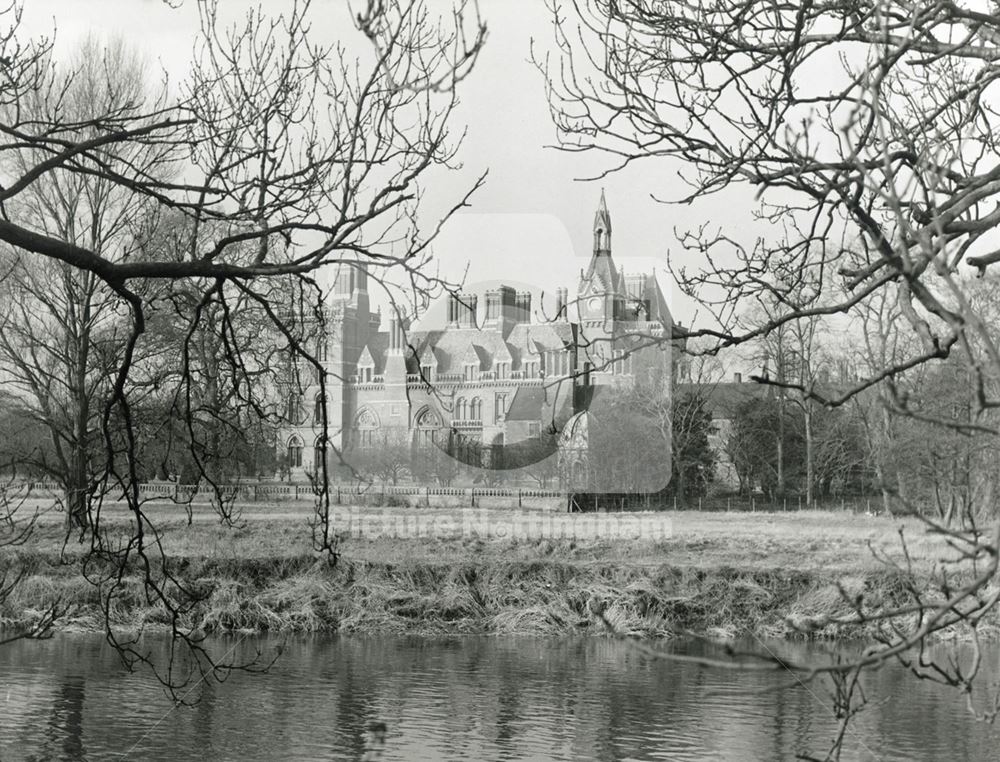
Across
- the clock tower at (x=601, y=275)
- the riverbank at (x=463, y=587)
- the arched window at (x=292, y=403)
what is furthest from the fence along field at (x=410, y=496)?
the arched window at (x=292, y=403)

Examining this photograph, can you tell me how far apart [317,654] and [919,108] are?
9811 millimetres

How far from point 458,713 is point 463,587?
596cm

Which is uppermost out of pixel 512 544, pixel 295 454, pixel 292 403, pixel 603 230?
pixel 603 230

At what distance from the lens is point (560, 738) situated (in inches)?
387

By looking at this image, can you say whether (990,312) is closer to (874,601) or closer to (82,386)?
(874,601)

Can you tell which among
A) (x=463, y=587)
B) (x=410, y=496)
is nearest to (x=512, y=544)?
(x=463, y=587)

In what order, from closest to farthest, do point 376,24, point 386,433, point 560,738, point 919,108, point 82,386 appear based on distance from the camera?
1. point 376,24
2. point 919,108
3. point 560,738
4. point 82,386
5. point 386,433

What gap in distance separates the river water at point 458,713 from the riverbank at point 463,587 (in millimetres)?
1823

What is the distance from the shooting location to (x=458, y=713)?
10.6 m

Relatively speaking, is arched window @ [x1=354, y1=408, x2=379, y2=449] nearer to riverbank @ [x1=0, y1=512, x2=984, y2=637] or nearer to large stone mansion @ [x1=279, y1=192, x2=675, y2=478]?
large stone mansion @ [x1=279, y1=192, x2=675, y2=478]

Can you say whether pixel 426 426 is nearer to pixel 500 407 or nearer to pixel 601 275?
pixel 500 407

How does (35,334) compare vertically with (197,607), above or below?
above

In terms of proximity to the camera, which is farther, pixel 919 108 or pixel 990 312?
pixel 990 312

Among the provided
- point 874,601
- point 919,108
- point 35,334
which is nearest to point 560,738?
point 919,108
